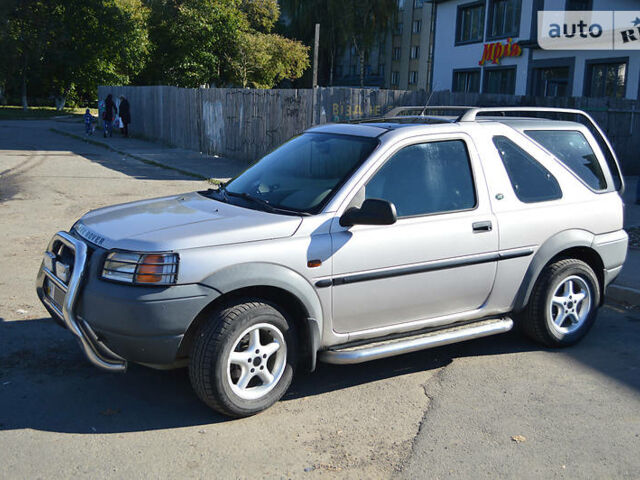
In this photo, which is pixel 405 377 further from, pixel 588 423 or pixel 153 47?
pixel 153 47

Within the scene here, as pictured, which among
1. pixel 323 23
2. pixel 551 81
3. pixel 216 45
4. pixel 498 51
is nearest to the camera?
pixel 551 81

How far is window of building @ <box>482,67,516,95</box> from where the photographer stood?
26.5 meters

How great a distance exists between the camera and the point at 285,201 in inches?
182

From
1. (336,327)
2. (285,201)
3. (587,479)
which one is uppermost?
(285,201)

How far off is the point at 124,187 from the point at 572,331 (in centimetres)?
1070

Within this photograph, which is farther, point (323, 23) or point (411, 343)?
point (323, 23)

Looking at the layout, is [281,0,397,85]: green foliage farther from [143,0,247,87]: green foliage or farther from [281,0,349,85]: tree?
[143,0,247,87]: green foliage

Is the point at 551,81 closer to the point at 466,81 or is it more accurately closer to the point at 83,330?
the point at 466,81

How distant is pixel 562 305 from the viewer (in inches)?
215

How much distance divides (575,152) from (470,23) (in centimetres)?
2527

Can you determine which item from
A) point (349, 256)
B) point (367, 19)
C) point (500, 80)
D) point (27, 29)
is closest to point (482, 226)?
point (349, 256)

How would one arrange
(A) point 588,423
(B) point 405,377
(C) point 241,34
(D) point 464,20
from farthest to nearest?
(C) point 241,34 → (D) point 464,20 → (B) point 405,377 → (A) point 588,423

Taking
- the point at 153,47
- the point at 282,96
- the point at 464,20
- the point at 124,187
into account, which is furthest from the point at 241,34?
the point at 124,187

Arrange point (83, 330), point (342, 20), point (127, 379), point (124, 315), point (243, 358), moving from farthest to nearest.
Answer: point (342, 20) → point (127, 379) → point (243, 358) → point (83, 330) → point (124, 315)
